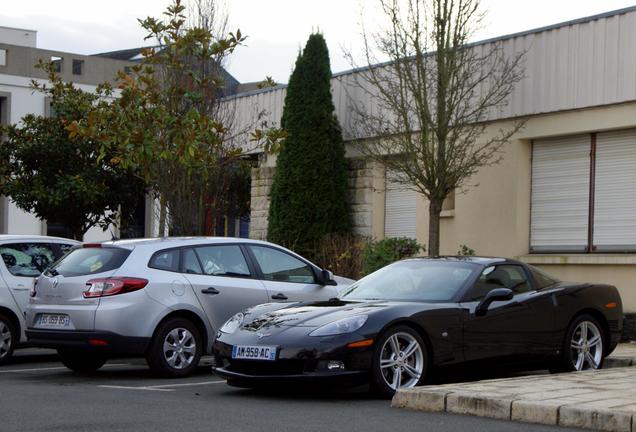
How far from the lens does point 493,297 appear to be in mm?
10617

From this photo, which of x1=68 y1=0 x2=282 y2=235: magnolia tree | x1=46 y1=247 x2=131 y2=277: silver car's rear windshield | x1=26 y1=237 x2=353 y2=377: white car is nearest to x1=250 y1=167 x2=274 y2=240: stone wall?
x1=68 y1=0 x2=282 y2=235: magnolia tree

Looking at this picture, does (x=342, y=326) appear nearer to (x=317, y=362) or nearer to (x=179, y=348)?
(x=317, y=362)

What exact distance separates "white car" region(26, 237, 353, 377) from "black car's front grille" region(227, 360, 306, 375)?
6.17ft

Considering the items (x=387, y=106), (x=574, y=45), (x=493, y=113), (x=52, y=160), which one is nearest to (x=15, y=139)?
(x=52, y=160)

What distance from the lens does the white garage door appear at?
20516mm

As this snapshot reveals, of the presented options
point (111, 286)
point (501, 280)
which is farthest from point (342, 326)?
point (111, 286)

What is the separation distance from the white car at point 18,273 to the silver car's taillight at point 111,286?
2.28 m

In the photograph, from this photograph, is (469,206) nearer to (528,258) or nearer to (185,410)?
(528,258)

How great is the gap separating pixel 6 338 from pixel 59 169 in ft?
37.1

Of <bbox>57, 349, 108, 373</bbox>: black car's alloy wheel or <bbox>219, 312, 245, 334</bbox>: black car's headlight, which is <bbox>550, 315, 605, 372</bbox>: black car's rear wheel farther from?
<bbox>57, 349, 108, 373</bbox>: black car's alloy wheel

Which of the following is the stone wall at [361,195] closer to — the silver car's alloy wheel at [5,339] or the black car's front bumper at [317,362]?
the silver car's alloy wheel at [5,339]

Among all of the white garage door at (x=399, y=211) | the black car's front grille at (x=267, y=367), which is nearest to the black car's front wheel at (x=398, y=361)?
the black car's front grille at (x=267, y=367)

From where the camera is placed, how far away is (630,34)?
1595 cm

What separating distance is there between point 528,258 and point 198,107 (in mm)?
7130
